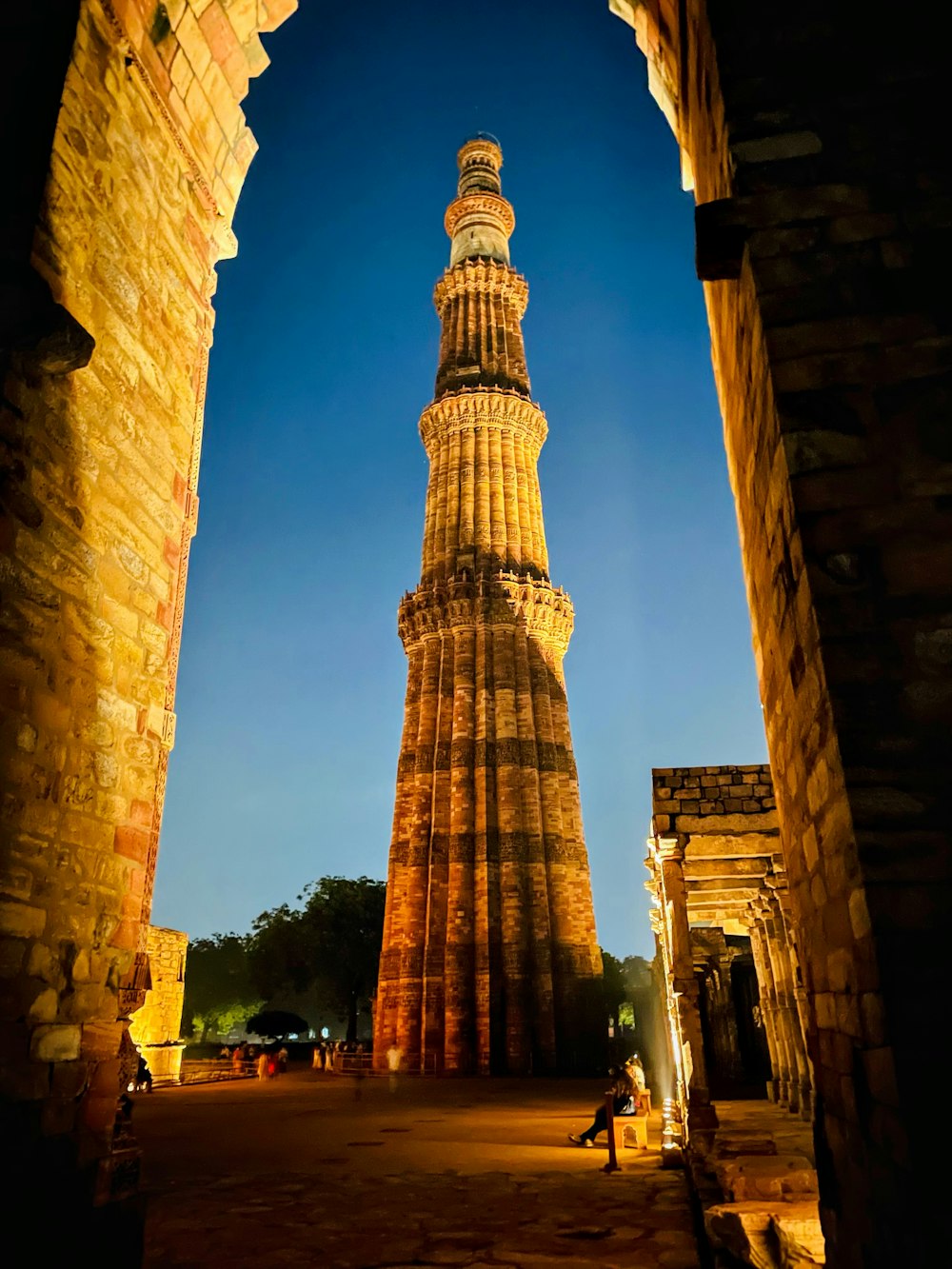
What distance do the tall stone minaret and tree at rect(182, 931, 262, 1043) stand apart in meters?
27.9

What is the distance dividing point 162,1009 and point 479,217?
33705 millimetres

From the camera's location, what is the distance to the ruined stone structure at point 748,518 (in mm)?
2709

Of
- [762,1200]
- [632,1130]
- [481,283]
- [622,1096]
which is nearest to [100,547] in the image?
[762,1200]

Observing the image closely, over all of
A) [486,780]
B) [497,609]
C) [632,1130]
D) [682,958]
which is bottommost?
[632,1130]

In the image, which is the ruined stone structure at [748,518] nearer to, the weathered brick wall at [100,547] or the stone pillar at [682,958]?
the weathered brick wall at [100,547]

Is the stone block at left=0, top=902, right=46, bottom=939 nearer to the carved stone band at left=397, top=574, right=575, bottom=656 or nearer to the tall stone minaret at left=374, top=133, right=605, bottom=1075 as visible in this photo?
the tall stone minaret at left=374, top=133, right=605, bottom=1075

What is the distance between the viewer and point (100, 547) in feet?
15.2

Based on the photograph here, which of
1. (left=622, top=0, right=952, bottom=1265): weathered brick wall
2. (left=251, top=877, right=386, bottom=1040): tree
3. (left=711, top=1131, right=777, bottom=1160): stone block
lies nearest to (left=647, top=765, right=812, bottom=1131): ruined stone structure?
(left=711, top=1131, right=777, bottom=1160): stone block

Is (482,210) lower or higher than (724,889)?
higher

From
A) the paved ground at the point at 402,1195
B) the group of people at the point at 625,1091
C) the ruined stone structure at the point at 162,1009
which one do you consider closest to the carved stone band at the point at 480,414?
the ruined stone structure at the point at 162,1009

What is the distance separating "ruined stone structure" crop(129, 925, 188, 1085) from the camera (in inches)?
755

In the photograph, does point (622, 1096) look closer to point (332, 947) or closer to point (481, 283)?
point (332, 947)

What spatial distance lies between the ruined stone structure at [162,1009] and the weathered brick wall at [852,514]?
18490mm

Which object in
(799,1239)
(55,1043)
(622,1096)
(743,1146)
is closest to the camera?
(55,1043)
